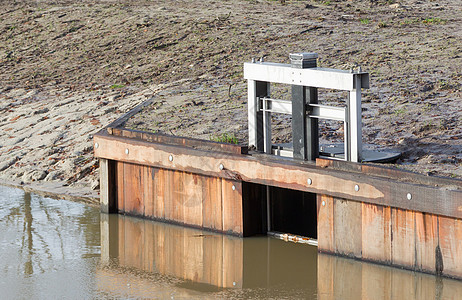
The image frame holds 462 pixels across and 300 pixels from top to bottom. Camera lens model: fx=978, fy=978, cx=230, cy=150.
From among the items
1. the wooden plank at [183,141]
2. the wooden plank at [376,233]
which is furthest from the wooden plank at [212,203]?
the wooden plank at [376,233]

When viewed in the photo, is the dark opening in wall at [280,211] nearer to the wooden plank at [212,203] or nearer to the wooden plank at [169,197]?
the wooden plank at [212,203]

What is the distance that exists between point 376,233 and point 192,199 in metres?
2.56

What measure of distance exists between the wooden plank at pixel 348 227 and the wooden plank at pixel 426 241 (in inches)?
28.2

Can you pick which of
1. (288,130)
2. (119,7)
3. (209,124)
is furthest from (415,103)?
(119,7)

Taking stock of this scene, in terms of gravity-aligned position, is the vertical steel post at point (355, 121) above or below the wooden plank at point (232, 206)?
above

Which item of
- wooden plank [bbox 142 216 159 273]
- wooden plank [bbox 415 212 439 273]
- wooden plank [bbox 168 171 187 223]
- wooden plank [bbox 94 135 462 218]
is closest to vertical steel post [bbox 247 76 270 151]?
wooden plank [bbox 94 135 462 218]

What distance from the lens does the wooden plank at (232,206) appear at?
1103 cm

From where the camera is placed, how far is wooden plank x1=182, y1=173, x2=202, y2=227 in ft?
37.4

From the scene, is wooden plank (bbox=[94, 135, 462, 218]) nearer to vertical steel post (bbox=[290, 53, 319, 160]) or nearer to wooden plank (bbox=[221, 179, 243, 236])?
wooden plank (bbox=[221, 179, 243, 236])

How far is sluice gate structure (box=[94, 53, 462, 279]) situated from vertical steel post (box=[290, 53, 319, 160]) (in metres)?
0.01

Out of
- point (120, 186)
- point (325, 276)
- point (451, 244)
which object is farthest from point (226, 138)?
point (451, 244)

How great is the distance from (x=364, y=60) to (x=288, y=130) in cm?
328

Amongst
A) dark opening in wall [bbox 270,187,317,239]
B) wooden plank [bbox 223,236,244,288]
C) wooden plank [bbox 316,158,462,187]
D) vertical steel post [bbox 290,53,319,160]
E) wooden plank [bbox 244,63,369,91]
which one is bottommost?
wooden plank [bbox 223,236,244,288]

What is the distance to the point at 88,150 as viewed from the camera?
14.5 meters
